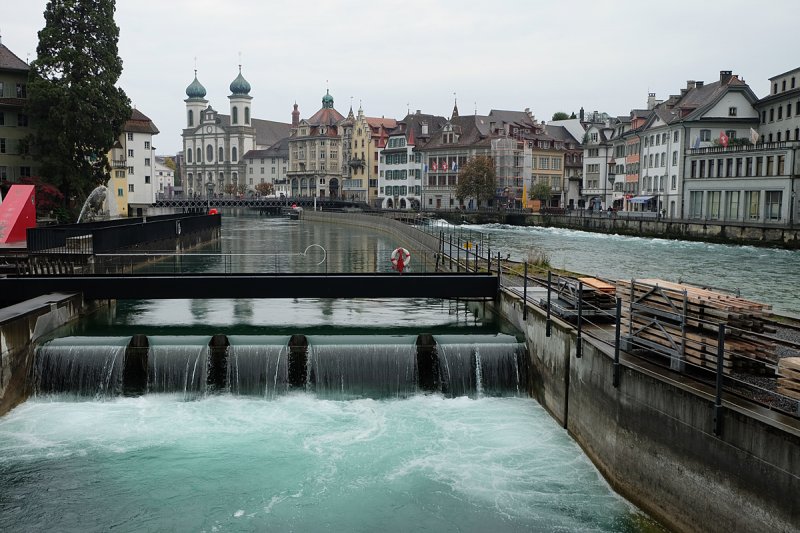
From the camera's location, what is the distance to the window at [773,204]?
7869cm

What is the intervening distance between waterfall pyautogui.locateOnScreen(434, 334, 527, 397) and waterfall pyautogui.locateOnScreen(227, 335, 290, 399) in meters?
4.43

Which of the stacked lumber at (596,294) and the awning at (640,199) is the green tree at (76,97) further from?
the awning at (640,199)

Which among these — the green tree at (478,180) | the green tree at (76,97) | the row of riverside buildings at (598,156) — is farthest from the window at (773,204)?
the green tree at (76,97)

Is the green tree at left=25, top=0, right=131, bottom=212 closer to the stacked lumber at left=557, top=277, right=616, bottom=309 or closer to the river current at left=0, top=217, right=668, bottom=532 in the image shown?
the river current at left=0, top=217, right=668, bottom=532

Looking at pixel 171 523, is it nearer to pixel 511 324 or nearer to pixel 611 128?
pixel 511 324

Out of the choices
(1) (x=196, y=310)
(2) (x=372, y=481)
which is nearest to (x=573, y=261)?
(1) (x=196, y=310)

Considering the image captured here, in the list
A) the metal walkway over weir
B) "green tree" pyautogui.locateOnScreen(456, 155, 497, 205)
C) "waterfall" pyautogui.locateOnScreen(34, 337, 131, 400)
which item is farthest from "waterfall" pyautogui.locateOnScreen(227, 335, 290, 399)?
"green tree" pyautogui.locateOnScreen(456, 155, 497, 205)

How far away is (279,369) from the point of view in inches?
865

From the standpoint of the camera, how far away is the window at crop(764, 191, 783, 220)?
258 ft

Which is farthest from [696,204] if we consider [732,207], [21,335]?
[21,335]

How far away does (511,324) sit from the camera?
26500mm

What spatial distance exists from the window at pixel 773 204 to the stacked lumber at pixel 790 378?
242ft

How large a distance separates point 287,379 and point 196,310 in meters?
13.2

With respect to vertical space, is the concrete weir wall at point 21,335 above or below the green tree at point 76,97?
below
